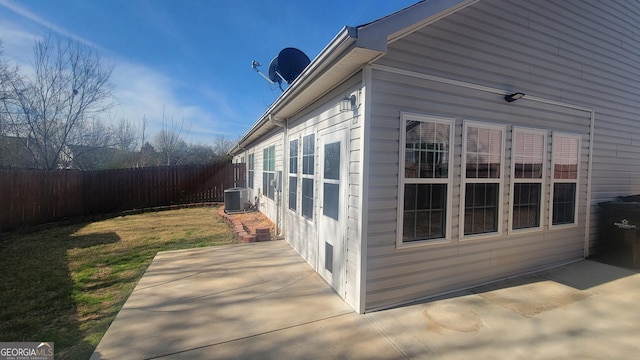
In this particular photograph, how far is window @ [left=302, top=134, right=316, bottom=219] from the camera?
4.79 m

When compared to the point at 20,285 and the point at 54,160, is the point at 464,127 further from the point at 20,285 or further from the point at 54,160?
the point at 54,160

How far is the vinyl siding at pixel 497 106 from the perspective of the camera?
10.3ft

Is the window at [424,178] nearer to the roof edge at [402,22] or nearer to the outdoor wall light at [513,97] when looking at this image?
the roof edge at [402,22]

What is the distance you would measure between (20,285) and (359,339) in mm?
4862

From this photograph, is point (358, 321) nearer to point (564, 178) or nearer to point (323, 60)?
point (323, 60)

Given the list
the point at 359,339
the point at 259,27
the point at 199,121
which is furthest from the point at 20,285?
the point at 199,121

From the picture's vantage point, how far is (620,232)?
4910 millimetres

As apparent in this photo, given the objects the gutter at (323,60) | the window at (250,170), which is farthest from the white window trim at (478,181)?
the window at (250,170)

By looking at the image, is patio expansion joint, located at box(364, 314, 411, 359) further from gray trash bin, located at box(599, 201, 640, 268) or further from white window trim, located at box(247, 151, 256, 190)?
white window trim, located at box(247, 151, 256, 190)

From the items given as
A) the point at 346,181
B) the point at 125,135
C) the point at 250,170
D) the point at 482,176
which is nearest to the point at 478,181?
the point at 482,176

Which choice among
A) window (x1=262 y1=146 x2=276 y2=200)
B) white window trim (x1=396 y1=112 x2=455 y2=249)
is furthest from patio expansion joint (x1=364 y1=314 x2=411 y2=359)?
window (x1=262 y1=146 x2=276 y2=200)

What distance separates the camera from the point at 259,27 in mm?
9320

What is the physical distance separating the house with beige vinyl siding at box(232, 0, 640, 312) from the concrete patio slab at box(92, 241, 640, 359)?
340 millimetres

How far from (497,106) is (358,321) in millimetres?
3495
